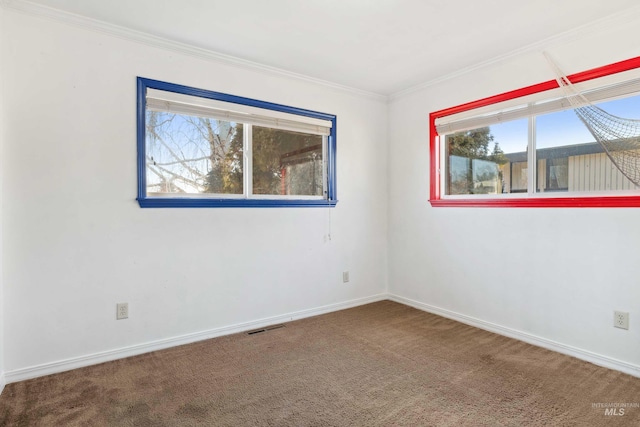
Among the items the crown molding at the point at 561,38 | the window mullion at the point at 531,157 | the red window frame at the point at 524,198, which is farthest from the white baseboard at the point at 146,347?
the crown molding at the point at 561,38

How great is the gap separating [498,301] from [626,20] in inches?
86.0

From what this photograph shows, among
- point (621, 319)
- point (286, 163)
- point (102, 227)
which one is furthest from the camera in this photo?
point (286, 163)

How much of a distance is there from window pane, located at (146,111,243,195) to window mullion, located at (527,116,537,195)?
242 centimetres

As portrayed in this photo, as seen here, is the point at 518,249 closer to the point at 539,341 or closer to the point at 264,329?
A: the point at 539,341

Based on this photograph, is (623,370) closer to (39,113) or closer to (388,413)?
(388,413)

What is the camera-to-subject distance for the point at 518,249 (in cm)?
282

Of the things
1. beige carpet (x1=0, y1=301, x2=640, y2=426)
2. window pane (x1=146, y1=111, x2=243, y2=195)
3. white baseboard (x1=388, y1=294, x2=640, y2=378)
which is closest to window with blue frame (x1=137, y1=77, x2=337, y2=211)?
window pane (x1=146, y1=111, x2=243, y2=195)

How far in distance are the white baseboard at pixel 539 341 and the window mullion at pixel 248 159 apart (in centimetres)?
212

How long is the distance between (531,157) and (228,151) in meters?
2.52

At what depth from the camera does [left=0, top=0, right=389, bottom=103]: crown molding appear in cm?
215

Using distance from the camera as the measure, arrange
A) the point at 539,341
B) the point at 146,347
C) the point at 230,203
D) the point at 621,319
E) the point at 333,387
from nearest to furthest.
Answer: the point at 333,387, the point at 621,319, the point at 146,347, the point at 539,341, the point at 230,203

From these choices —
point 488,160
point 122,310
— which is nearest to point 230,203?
point 122,310

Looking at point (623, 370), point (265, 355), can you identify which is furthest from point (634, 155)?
point (265, 355)

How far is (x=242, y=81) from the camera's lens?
9.81ft
